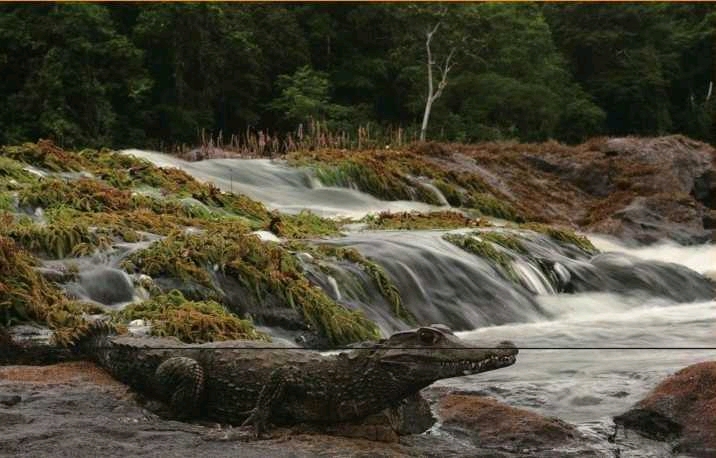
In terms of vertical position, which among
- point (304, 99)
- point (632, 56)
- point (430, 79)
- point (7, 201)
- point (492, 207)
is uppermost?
point (632, 56)

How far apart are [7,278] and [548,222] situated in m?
16.2

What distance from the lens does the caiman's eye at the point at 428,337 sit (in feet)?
15.9

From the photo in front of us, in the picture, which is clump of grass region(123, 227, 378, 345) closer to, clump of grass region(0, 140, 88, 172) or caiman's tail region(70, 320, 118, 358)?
caiman's tail region(70, 320, 118, 358)

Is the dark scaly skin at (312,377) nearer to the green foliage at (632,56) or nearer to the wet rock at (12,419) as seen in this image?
the wet rock at (12,419)

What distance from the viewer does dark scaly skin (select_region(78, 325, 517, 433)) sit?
15.7 feet

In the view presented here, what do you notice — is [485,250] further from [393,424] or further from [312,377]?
[312,377]

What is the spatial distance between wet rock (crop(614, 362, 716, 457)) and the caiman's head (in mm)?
1128

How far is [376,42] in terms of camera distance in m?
53.6

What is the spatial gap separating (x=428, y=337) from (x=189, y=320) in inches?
99.9

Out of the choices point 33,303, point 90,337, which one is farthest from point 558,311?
point 90,337

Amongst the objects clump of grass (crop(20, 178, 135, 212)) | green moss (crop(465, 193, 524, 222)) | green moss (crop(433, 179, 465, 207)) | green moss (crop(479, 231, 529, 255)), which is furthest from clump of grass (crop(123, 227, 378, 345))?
green moss (crop(465, 193, 524, 222))

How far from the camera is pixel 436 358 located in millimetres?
4762

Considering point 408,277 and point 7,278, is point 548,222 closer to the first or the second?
point 408,277

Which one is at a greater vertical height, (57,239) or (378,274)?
(57,239)
